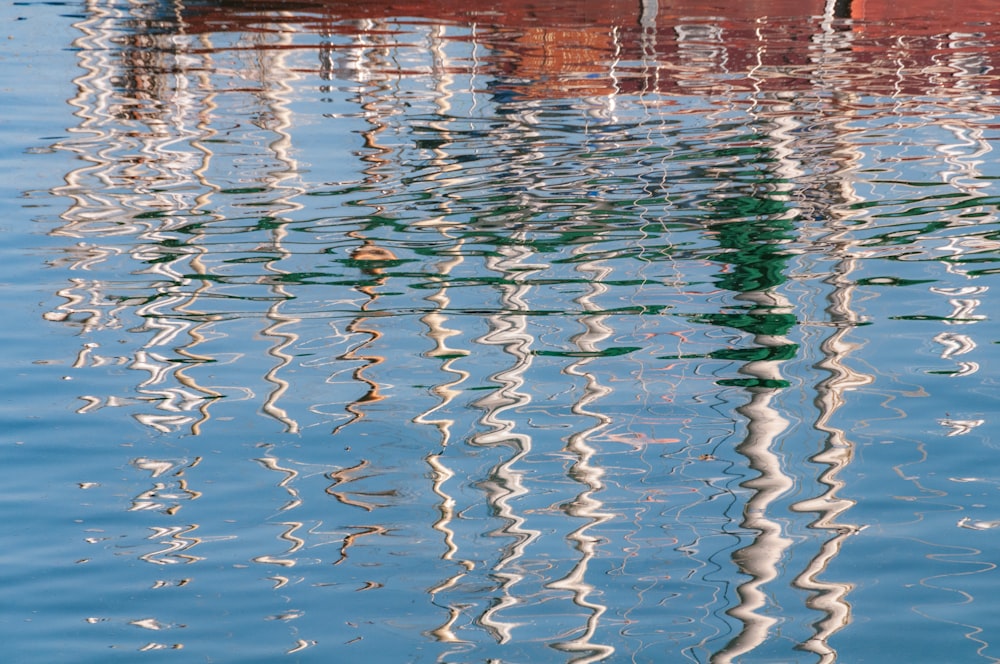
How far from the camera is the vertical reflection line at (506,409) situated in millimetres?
5414

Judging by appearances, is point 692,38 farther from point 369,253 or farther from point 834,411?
point 834,411

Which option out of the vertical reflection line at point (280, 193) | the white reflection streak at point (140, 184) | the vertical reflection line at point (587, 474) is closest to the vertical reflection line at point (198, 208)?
the white reflection streak at point (140, 184)

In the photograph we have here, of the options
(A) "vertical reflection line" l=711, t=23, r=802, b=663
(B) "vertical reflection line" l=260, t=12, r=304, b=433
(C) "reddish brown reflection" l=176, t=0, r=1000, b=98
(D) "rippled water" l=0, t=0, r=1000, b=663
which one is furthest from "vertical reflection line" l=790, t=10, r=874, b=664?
(C) "reddish brown reflection" l=176, t=0, r=1000, b=98

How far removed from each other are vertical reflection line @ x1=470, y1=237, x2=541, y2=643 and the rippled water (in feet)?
0.07

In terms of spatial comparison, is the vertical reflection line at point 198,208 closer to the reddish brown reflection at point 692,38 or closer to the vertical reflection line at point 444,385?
the vertical reflection line at point 444,385

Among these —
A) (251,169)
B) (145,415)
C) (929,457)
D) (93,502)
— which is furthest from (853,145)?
(93,502)

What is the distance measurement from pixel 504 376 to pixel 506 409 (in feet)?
1.60

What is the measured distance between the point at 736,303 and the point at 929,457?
2390mm

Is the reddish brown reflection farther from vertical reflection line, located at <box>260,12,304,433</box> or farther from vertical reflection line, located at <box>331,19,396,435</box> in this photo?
vertical reflection line, located at <box>260,12,304,433</box>

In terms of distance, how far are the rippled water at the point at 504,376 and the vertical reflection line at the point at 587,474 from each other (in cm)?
2

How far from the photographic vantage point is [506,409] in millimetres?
7137

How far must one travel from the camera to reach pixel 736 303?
337 inches

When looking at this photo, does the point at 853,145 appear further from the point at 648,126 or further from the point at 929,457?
the point at 929,457

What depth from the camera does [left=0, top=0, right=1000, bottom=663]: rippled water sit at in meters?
5.19
